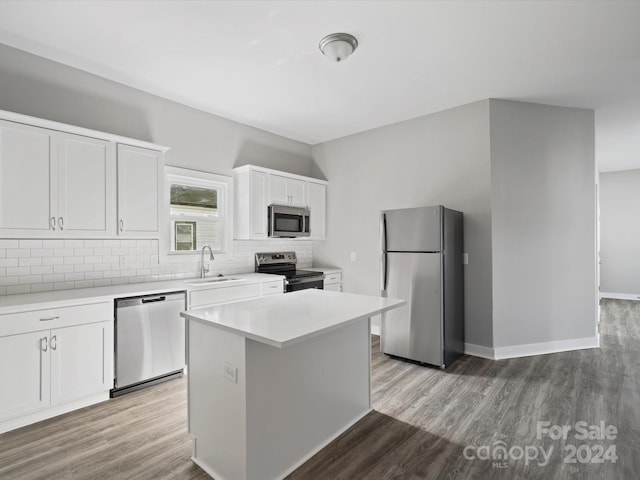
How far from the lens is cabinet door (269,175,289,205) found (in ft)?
15.0

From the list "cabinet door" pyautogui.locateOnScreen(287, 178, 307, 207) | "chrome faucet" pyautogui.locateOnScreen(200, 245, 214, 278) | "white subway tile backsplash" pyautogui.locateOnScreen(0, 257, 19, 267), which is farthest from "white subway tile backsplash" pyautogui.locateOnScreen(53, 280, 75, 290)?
"cabinet door" pyautogui.locateOnScreen(287, 178, 307, 207)

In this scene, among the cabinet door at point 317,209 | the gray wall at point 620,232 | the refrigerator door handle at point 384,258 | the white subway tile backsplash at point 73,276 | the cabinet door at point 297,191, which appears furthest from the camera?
the gray wall at point 620,232

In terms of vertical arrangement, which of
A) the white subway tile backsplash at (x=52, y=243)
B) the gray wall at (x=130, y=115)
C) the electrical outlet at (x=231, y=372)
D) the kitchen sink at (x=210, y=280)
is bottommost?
the electrical outlet at (x=231, y=372)

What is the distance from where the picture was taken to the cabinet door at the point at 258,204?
4340mm

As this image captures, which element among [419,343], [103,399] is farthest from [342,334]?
[103,399]

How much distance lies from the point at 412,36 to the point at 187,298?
121 inches

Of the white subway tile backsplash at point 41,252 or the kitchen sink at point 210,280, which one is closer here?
the white subway tile backsplash at point 41,252

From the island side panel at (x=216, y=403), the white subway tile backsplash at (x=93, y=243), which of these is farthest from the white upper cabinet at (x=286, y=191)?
the island side panel at (x=216, y=403)

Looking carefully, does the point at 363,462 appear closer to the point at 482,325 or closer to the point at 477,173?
the point at 482,325

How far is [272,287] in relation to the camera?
13.4ft

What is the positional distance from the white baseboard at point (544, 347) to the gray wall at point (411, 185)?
0.21 m

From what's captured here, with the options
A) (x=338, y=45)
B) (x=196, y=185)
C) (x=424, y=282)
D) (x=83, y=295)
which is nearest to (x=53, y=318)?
(x=83, y=295)

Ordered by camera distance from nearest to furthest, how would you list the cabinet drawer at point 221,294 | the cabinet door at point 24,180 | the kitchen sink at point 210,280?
the cabinet door at point 24,180 → the cabinet drawer at point 221,294 → the kitchen sink at point 210,280

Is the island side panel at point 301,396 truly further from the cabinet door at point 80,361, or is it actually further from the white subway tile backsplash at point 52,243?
the white subway tile backsplash at point 52,243
